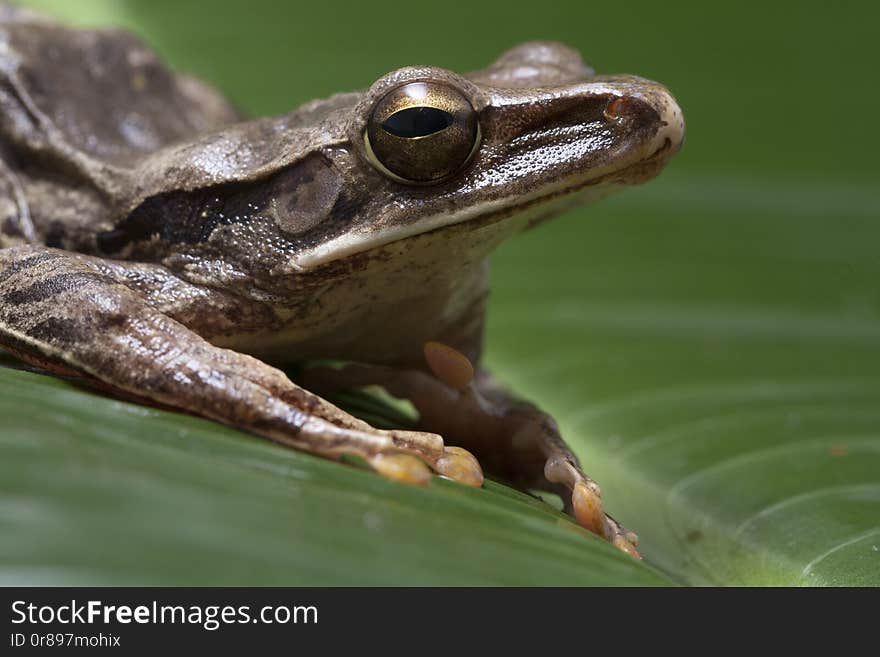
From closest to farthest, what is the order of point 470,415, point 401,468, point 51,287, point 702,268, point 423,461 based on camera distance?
1. point 401,468
2. point 423,461
3. point 51,287
4. point 470,415
5. point 702,268

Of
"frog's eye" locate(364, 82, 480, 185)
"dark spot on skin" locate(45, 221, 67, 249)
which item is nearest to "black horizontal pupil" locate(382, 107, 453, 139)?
"frog's eye" locate(364, 82, 480, 185)

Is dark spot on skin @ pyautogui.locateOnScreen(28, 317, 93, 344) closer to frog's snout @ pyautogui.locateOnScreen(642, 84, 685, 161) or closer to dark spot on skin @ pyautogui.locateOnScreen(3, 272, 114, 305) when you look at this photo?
dark spot on skin @ pyautogui.locateOnScreen(3, 272, 114, 305)

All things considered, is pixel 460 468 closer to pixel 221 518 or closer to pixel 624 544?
pixel 624 544

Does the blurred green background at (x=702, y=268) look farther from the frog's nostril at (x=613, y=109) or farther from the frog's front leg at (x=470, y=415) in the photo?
the frog's nostril at (x=613, y=109)

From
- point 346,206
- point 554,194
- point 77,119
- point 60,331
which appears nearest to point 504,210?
point 554,194

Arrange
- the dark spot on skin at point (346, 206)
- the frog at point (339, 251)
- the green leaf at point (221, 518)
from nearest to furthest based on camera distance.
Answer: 1. the green leaf at point (221, 518)
2. the frog at point (339, 251)
3. the dark spot on skin at point (346, 206)

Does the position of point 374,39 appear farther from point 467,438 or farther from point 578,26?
point 467,438

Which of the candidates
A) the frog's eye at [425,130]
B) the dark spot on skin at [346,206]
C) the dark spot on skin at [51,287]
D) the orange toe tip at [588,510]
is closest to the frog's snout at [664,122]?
the frog's eye at [425,130]
